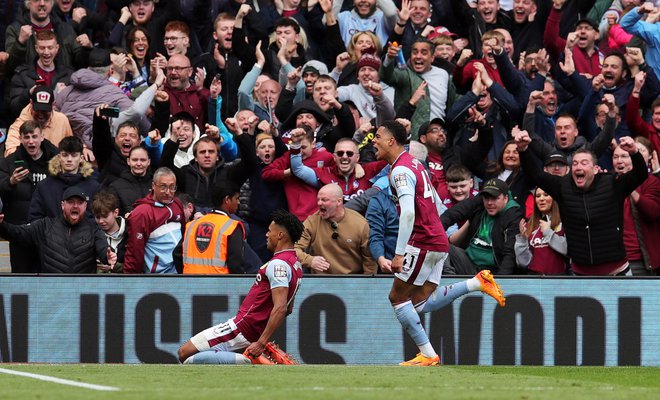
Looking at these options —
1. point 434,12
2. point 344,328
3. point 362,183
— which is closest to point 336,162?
point 362,183

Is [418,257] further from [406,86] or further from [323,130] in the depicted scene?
[406,86]

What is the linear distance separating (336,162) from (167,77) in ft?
10.4

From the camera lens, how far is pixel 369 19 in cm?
1947

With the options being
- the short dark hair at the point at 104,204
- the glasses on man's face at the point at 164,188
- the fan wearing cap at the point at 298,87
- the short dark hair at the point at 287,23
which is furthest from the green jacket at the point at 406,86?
the short dark hair at the point at 104,204

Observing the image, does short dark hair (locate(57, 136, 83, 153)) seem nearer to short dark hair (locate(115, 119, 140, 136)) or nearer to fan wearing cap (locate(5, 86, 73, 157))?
short dark hair (locate(115, 119, 140, 136))

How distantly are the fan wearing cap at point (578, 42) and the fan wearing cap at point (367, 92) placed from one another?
8.54 ft

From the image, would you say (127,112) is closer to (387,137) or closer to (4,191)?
(4,191)

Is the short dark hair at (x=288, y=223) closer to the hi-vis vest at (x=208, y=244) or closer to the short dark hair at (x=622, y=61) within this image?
the hi-vis vest at (x=208, y=244)

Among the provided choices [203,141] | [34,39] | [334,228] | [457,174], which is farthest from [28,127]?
[457,174]

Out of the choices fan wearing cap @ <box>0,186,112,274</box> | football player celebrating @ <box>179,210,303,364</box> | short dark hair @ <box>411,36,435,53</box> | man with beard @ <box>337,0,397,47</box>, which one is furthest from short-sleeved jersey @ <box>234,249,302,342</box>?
man with beard @ <box>337,0,397,47</box>

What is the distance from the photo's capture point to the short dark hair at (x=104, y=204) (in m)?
14.8

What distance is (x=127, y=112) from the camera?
1698 centimetres

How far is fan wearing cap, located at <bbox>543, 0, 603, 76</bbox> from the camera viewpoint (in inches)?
734

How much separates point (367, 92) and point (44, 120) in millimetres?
4033
